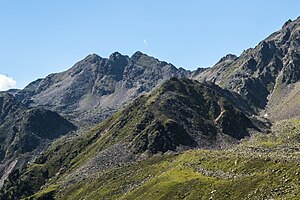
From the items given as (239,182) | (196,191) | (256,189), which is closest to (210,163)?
(196,191)

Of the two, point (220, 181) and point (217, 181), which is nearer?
point (220, 181)

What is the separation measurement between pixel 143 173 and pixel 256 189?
4165 inches

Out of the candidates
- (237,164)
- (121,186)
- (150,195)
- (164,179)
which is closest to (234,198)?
(237,164)

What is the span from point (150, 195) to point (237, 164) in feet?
110

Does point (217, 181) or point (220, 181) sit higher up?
point (217, 181)

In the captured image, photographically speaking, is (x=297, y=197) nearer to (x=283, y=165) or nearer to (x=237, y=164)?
(x=283, y=165)

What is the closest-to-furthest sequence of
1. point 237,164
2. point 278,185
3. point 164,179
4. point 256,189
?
point 278,185, point 256,189, point 237,164, point 164,179

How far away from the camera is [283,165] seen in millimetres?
104812

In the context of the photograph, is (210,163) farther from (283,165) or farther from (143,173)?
(283,165)

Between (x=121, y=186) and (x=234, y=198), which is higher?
(x=121, y=186)

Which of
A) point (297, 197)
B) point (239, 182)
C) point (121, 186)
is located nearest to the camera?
point (297, 197)

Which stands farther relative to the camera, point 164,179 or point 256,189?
point 164,179

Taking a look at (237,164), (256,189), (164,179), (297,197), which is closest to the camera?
(297,197)

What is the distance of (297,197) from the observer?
80.6 metres
